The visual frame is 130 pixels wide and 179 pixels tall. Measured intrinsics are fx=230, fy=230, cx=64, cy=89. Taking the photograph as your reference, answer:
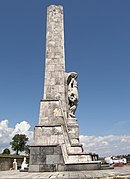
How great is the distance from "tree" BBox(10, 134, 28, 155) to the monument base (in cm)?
6316

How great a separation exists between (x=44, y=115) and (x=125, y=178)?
270 inches

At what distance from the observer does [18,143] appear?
239 feet

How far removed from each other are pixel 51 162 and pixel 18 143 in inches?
2550

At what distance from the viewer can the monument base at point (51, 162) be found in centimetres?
1086

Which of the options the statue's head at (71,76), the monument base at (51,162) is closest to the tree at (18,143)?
the statue's head at (71,76)

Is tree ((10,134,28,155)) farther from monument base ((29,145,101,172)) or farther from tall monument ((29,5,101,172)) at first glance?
monument base ((29,145,101,172))

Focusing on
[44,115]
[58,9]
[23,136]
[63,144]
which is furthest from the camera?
[23,136]

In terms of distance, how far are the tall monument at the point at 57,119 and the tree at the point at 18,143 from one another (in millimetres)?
60505

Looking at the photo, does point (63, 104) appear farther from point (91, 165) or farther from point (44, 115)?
point (91, 165)

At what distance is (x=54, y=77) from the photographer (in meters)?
14.9

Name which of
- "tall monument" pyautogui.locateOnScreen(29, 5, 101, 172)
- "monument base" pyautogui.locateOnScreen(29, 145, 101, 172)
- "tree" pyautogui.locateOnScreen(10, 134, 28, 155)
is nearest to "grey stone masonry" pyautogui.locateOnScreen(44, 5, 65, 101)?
"tall monument" pyautogui.locateOnScreen(29, 5, 101, 172)

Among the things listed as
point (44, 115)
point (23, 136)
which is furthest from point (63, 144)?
point (23, 136)

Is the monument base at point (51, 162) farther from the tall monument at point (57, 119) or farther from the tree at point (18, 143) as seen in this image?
the tree at point (18, 143)

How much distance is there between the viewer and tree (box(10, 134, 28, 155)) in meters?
71.5
